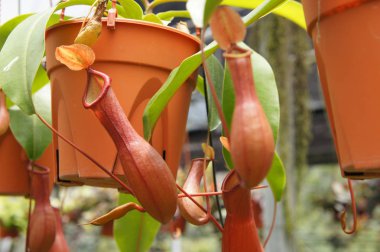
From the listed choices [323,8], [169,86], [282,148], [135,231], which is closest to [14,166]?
[135,231]

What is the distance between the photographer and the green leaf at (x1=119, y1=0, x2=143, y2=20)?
28.0 inches

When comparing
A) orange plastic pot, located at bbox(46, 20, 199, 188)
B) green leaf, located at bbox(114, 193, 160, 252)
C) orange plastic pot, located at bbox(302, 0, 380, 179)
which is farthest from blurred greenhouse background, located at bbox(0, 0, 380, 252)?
orange plastic pot, located at bbox(302, 0, 380, 179)

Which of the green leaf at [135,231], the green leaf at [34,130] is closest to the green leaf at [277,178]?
the green leaf at [135,231]

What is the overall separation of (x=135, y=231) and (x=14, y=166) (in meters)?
0.25

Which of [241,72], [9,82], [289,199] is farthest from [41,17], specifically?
[289,199]

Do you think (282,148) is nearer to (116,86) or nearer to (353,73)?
(116,86)

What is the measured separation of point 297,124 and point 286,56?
0.29 metres

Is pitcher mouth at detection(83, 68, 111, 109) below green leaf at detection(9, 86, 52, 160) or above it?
above

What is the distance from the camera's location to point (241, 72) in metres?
0.36

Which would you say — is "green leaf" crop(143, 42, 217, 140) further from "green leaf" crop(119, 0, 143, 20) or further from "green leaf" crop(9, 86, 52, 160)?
"green leaf" crop(9, 86, 52, 160)

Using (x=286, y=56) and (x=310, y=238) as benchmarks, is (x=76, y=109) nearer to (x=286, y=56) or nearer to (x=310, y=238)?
(x=286, y=56)

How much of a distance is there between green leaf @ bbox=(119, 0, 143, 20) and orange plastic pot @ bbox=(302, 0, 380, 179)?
28cm

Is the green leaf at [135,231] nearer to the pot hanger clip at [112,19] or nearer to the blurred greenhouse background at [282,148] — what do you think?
the blurred greenhouse background at [282,148]

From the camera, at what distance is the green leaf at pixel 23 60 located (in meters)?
0.55
